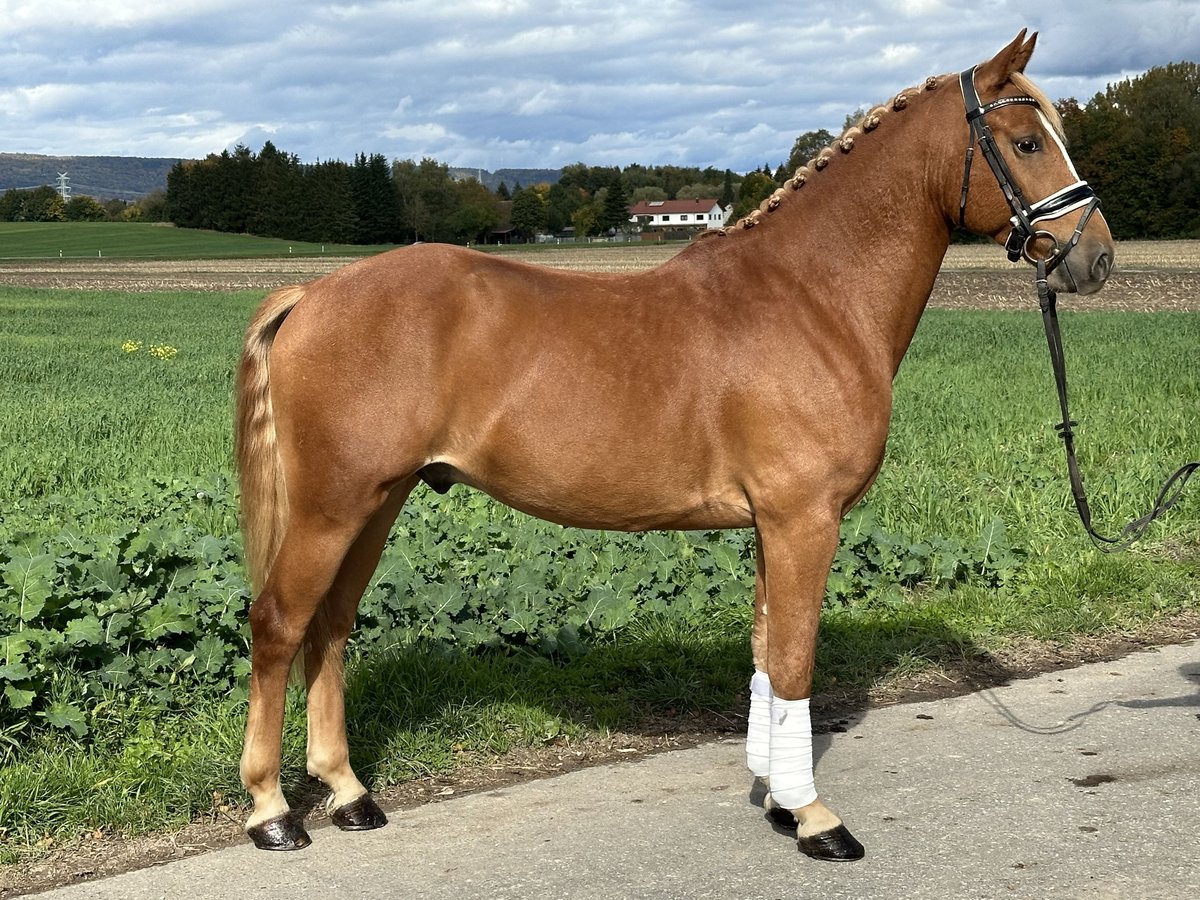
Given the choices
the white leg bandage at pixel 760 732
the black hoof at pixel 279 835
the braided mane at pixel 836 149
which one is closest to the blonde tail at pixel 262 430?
the black hoof at pixel 279 835

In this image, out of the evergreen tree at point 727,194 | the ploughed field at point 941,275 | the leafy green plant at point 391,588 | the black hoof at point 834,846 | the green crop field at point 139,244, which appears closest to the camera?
the black hoof at point 834,846

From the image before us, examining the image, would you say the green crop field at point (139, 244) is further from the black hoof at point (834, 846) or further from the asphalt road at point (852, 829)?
the black hoof at point (834, 846)

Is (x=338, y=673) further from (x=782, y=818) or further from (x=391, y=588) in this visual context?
(x=782, y=818)

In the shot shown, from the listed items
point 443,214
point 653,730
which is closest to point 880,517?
point 653,730

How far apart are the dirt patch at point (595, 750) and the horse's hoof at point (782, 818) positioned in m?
0.74

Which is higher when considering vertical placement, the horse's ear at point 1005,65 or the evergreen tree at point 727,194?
the evergreen tree at point 727,194

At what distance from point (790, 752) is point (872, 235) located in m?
1.81

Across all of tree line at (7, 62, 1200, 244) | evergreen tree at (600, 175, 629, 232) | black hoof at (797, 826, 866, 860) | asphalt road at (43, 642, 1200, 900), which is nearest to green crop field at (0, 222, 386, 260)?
tree line at (7, 62, 1200, 244)

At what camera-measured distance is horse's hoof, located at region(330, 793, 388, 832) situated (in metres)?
3.98

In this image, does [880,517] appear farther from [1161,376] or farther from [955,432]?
[1161,376]

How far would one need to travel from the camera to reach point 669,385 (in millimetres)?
3873

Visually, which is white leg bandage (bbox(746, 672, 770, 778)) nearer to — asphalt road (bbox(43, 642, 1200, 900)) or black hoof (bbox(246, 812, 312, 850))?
asphalt road (bbox(43, 642, 1200, 900))

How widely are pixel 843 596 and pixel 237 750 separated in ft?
11.4

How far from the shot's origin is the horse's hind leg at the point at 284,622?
3844 millimetres
